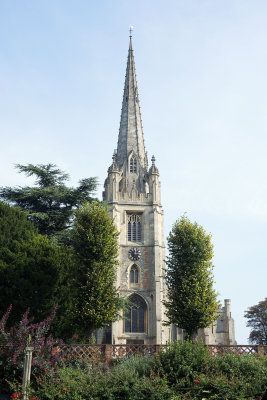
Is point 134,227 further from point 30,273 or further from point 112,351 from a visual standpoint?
point 112,351

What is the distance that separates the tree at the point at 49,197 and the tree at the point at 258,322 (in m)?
31.6

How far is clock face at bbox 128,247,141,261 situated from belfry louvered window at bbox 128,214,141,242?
1.39 metres

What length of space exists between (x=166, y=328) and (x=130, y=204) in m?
14.4

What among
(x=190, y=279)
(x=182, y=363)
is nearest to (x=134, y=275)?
(x=190, y=279)

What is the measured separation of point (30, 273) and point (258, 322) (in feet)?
Answer: 138

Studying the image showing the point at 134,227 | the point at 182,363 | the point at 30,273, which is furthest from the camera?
the point at 134,227

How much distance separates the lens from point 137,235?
46906mm

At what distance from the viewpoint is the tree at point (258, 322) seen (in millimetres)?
52188

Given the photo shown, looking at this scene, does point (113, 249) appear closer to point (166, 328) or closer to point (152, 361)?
point (152, 361)

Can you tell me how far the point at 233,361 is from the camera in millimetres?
13805

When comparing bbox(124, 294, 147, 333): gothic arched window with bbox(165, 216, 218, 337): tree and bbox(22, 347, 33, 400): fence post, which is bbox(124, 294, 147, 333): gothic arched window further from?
bbox(22, 347, 33, 400): fence post

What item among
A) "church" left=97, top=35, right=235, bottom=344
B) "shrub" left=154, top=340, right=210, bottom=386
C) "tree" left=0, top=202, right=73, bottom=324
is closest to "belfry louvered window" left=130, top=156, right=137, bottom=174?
"church" left=97, top=35, right=235, bottom=344

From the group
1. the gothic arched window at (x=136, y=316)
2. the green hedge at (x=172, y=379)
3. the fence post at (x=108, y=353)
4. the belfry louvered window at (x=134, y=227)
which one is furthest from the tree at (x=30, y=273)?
the belfry louvered window at (x=134, y=227)

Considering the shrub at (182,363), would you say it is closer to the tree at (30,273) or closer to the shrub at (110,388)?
the shrub at (110,388)
